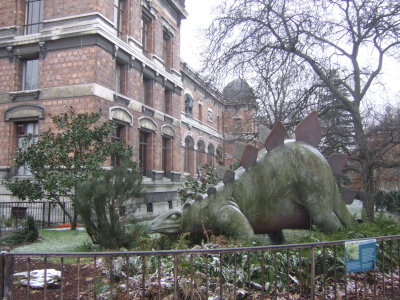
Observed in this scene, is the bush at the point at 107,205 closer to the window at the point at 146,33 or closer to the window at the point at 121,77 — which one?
the window at the point at 121,77

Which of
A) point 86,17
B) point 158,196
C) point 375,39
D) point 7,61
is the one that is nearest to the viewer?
point 375,39

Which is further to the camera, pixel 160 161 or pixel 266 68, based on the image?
pixel 160 161

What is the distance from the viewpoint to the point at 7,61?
1797cm

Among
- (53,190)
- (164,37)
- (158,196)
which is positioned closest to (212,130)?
(164,37)

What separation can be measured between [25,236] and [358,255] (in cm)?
970

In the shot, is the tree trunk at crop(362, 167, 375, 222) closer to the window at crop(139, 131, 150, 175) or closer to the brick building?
the brick building

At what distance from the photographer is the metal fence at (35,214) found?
48.0 ft

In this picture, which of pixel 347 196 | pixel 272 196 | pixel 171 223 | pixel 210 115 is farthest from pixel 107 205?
pixel 210 115

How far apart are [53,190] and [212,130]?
26415 mm

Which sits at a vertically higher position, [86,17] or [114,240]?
[86,17]

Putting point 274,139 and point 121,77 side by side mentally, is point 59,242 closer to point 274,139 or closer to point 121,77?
point 274,139

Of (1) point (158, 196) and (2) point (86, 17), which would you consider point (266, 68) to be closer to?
(2) point (86, 17)

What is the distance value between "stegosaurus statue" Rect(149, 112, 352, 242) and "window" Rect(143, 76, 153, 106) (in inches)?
669

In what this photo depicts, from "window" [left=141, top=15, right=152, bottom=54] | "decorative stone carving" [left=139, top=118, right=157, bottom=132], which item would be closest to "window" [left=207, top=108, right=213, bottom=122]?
"window" [left=141, top=15, right=152, bottom=54]
